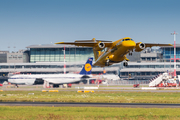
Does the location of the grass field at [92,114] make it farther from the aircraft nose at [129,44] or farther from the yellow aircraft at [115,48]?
the yellow aircraft at [115,48]

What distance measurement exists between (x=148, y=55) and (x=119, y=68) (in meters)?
30.5

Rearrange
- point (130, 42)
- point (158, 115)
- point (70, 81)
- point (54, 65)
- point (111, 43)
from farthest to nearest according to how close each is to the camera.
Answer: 1. point (54, 65)
2. point (70, 81)
3. point (111, 43)
4. point (130, 42)
5. point (158, 115)

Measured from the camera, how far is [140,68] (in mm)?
126688

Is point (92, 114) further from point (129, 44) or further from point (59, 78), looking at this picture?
point (59, 78)

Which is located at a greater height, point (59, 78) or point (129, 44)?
point (129, 44)

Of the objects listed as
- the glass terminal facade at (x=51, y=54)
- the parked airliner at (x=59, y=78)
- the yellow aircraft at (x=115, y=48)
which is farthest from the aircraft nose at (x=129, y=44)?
the glass terminal facade at (x=51, y=54)

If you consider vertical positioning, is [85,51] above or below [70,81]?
above

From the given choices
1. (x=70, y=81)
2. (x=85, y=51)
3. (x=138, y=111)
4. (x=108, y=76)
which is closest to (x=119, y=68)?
(x=108, y=76)

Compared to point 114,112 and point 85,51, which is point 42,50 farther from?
point 114,112

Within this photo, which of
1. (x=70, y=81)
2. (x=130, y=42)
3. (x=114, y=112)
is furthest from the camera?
(x=70, y=81)

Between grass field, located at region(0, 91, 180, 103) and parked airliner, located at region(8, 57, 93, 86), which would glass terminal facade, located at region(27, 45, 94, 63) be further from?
grass field, located at region(0, 91, 180, 103)

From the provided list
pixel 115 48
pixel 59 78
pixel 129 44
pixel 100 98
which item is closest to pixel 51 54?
pixel 59 78

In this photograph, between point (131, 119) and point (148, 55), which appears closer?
point (131, 119)

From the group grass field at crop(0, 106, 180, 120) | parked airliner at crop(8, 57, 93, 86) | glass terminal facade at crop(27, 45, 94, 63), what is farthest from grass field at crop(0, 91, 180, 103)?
glass terminal facade at crop(27, 45, 94, 63)
